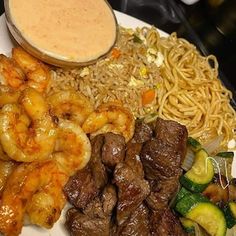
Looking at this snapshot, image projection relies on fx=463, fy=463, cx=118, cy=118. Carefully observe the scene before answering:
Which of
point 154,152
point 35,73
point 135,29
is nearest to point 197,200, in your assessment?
point 154,152

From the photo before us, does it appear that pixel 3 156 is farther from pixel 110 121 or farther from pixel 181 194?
pixel 181 194

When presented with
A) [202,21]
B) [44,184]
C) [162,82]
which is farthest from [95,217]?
[202,21]

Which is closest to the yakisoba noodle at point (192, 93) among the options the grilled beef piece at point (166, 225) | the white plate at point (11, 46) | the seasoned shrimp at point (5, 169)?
the white plate at point (11, 46)

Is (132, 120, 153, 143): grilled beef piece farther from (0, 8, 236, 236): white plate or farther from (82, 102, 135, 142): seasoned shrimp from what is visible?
(0, 8, 236, 236): white plate

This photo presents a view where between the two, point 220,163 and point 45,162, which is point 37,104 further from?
point 220,163

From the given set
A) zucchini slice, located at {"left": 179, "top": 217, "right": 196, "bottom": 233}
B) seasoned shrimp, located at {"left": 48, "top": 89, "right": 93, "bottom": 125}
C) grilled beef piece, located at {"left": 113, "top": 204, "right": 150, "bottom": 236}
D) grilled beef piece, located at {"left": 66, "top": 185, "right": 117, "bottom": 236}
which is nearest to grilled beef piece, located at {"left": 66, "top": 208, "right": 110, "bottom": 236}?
grilled beef piece, located at {"left": 66, "top": 185, "right": 117, "bottom": 236}
